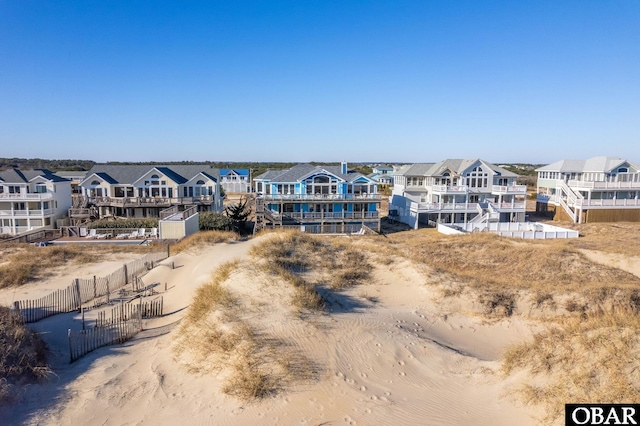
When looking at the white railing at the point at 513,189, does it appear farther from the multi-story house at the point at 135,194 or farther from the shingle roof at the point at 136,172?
the shingle roof at the point at 136,172

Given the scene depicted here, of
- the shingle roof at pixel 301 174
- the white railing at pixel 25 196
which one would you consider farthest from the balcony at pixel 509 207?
the white railing at pixel 25 196

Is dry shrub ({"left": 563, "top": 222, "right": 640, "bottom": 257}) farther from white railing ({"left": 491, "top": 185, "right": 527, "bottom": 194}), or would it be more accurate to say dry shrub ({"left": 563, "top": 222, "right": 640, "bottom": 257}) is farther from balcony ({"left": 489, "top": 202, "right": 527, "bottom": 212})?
white railing ({"left": 491, "top": 185, "right": 527, "bottom": 194})

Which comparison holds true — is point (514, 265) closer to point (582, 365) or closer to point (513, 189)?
point (582, 365)

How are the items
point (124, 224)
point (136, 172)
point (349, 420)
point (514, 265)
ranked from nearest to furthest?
point (349, 420), point (514, 265), point (124, 224), point (136, 172)

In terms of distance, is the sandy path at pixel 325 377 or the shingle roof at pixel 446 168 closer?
the sandy path at pixel 325 377

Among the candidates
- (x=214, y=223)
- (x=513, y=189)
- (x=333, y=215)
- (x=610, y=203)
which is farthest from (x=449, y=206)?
(x=214, y=223)

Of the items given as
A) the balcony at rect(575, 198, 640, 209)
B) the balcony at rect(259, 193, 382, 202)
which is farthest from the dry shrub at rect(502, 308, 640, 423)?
the balcony at rect(575, 198, 640, 209)

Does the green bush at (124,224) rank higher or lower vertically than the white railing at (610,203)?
lower
